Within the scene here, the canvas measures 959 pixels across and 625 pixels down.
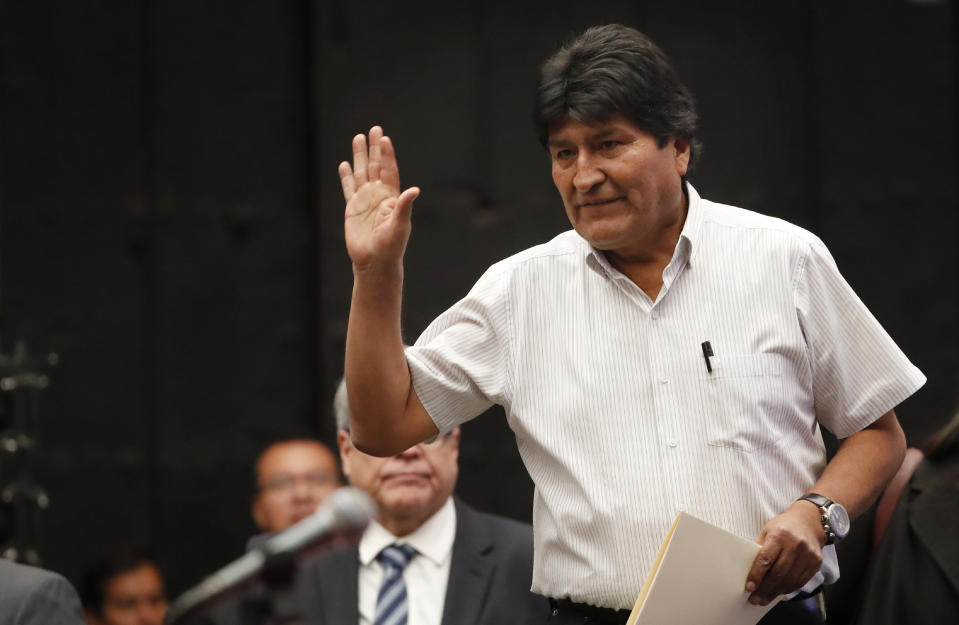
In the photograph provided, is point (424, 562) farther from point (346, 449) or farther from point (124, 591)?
point (124, 591)

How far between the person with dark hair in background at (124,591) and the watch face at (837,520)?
287 centimetres

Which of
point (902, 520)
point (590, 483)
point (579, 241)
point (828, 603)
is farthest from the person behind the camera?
point (828, 603)

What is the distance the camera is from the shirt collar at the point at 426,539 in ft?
10.2

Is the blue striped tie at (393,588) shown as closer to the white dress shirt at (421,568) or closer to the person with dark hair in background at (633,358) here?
the white dress shirt at (421,568)

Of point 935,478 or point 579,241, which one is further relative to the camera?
point 935,478

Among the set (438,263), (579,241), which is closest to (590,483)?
(579,241)

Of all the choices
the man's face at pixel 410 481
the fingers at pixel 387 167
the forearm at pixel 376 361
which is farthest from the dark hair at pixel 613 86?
the man's face at pixel 410 481

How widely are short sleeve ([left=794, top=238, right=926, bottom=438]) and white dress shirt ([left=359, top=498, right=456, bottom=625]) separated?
1250 millimetres

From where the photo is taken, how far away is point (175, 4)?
16.5 feet

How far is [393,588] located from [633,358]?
1.22 metres

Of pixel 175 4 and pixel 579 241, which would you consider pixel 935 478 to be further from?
pixel 175 4

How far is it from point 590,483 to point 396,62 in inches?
127

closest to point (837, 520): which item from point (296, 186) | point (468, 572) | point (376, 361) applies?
point (376, 361)

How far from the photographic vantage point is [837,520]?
6.38 ft
